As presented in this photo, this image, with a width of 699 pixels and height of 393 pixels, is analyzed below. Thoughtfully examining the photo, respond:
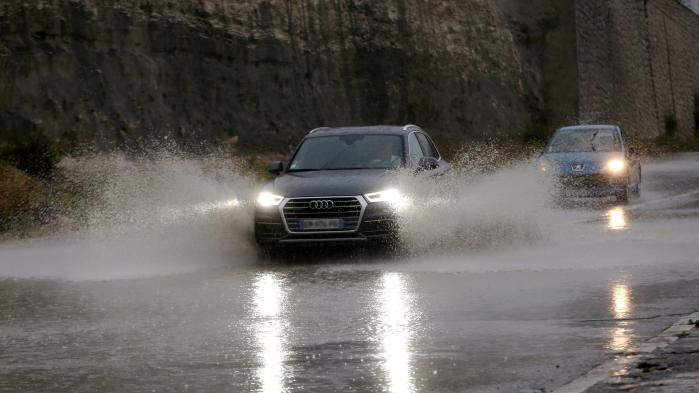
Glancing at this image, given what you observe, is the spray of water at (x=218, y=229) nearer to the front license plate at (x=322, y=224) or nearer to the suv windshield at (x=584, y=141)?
the front license plate at (x=322, y=224)

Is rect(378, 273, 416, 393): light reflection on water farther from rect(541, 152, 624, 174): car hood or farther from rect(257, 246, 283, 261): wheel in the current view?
rect(541, 152, 624, 174): car hood

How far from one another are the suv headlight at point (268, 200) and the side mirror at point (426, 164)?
2.15 metres

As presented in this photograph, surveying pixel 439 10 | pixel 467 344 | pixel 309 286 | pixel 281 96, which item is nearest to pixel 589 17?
pixel 439 10

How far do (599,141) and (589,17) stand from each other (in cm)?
3202

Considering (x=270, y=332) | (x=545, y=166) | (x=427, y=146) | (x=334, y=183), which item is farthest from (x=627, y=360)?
(x=545, y=166)

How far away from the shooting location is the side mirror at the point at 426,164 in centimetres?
1891

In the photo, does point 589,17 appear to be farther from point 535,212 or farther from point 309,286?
point 309,286

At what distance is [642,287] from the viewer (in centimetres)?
1366

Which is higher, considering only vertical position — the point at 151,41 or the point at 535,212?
the point at 151,41

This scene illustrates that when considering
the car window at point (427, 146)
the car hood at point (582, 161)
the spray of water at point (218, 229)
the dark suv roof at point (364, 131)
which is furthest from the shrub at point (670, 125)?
the dark suv roof at point (364, 131)

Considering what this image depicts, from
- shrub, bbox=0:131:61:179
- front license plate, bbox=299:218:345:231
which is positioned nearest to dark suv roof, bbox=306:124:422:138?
front license plate, bbox=299:218:345:231

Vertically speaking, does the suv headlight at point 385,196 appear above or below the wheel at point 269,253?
above

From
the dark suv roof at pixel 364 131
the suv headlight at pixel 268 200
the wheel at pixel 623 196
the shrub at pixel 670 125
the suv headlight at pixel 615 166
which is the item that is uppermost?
the dark suv roof at pixel 364 131

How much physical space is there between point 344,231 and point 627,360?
8.15 metres
